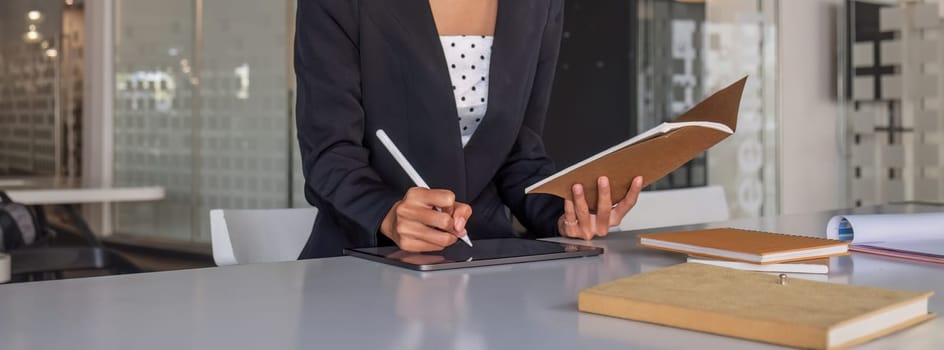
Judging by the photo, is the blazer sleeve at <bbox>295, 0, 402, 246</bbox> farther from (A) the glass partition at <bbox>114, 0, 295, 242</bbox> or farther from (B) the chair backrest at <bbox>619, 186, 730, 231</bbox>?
(A) the glass partition at <bbox>114, 0, 295, 242</bbox>

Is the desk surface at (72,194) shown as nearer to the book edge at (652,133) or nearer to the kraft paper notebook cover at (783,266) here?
the book edge at (652,133)

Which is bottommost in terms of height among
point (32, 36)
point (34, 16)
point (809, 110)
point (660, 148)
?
point (660, 148)

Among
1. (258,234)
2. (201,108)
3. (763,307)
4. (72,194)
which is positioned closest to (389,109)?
(258,234)

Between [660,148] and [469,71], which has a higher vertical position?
[469,71]

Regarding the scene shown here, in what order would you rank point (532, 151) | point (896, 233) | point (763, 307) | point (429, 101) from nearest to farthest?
point (763, 307) → point (896, 233) → point (429, 101) → point (532, 151)

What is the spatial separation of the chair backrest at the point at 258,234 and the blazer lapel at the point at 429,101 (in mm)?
261

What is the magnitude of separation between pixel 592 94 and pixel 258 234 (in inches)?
146

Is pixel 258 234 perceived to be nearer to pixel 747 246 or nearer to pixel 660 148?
pixel 660 148

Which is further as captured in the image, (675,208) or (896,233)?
(675,208)

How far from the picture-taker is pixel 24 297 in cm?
94

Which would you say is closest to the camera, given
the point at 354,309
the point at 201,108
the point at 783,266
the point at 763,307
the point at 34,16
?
the point at 763,307

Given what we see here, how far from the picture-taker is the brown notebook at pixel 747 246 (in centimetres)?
114

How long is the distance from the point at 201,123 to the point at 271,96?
488 millimetres

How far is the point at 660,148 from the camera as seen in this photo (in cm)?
131
